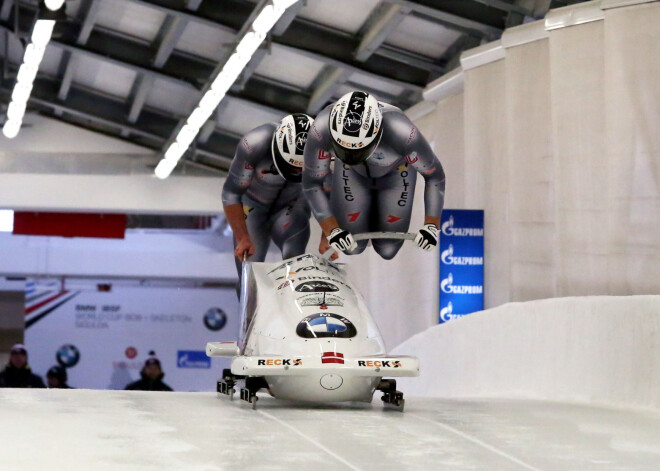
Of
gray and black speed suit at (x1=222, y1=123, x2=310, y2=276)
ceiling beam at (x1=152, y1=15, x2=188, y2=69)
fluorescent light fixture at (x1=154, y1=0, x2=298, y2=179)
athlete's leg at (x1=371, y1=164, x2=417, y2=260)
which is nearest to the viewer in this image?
athlete's leg at (x1=371, y1=164, x2=417, y2=260)

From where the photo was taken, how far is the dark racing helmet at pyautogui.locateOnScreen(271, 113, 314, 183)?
590cm

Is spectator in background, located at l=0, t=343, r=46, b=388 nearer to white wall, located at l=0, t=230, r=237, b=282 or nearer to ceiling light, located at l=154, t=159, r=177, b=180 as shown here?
ceiling light, located at l=154, t=159, r=177, b=180

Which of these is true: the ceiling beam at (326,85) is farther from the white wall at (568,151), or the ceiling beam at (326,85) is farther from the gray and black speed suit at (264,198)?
the gray and black speed suit at (264,198)

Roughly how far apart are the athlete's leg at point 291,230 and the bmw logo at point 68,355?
11.7 m

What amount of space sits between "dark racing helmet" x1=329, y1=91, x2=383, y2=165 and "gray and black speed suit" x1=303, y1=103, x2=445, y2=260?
0.54 ft

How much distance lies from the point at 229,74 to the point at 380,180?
5.43m

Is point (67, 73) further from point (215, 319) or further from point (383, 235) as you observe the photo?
point (383, 235)

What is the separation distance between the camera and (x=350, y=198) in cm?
585

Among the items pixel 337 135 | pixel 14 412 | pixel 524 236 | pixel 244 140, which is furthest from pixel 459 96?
pixel 14 412

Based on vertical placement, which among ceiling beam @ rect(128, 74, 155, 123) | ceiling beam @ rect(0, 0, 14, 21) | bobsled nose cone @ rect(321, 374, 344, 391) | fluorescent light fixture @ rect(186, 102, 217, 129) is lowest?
bobsled nose cone @ rect(321, 374, 344, 391)

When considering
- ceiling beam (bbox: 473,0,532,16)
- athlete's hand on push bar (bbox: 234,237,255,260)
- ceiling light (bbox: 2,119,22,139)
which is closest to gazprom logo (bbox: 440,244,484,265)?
ceiling beam (bbox: 473,0,532,16)

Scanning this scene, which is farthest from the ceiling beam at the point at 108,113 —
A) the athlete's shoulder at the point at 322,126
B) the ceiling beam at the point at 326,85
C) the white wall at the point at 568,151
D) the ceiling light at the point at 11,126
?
the athlete's shoulder at the point at 322,126

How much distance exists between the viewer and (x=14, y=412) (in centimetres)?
396

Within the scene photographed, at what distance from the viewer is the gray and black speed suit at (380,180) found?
5277mm
